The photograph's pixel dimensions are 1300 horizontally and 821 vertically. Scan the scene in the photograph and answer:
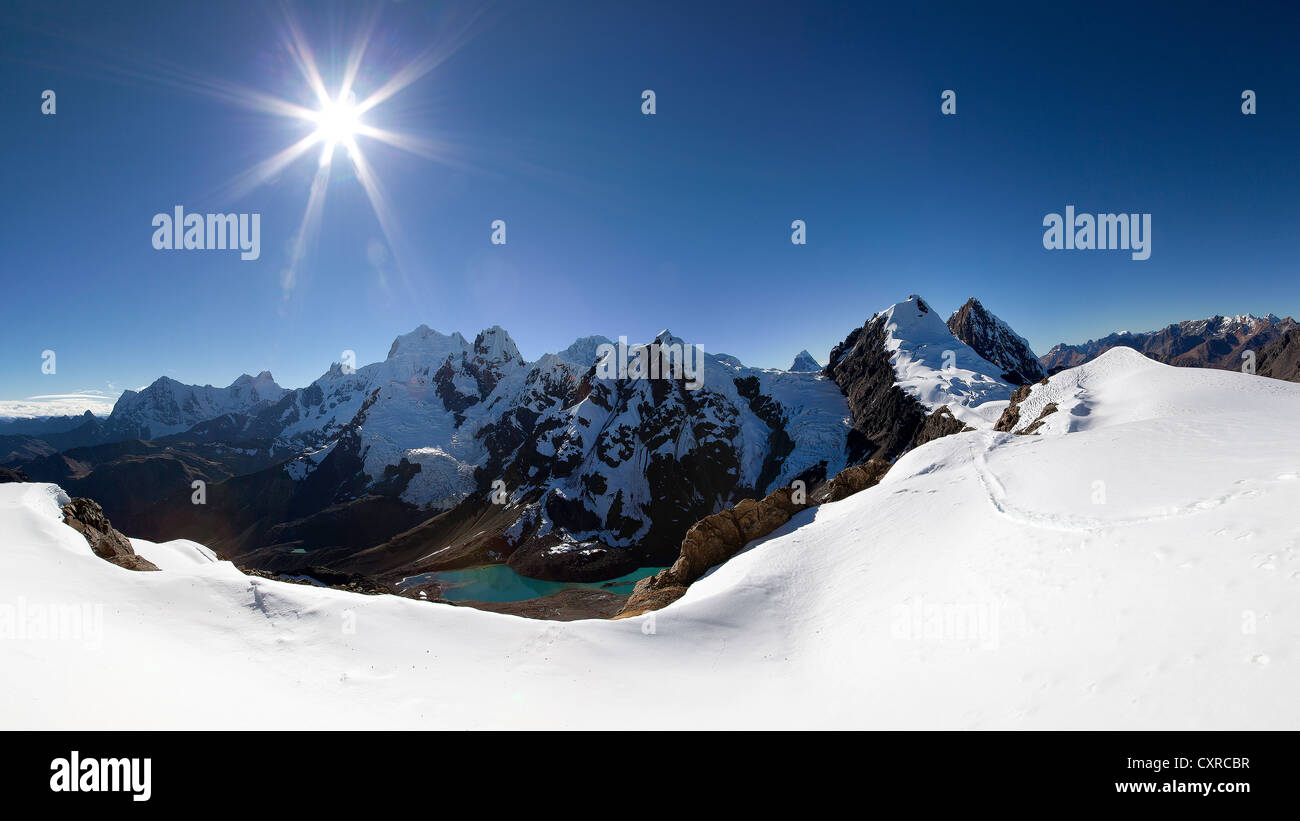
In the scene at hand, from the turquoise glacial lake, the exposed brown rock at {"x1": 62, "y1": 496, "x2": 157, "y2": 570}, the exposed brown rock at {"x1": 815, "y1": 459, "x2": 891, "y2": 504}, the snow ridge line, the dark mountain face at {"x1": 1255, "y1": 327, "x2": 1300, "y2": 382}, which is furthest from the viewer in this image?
the dark mountain face at {"x1": 1255, "y1": 327, "x2": 1300, "y2": 382}

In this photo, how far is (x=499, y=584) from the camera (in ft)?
444

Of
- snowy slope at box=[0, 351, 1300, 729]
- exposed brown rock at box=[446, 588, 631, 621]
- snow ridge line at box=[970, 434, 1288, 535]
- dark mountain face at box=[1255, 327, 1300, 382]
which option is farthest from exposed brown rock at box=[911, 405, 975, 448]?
dark mountain face at box=[1255, 327, 1300, 382]

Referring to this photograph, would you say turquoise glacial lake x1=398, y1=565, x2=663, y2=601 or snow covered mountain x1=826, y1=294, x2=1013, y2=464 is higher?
snow covered mountain x1=826, y1=294, x2=1013, y2=464

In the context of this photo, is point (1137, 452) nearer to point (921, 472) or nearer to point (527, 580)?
point (921, 472)

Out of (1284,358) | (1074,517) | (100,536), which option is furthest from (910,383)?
(1284,358)

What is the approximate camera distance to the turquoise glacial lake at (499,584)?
127 m

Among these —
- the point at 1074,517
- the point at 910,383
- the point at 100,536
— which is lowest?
the point at 100,536

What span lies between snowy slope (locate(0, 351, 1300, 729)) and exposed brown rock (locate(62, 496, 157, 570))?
0.91 meters

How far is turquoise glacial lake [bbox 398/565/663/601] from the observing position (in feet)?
415

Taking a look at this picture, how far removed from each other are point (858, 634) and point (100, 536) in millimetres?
36580

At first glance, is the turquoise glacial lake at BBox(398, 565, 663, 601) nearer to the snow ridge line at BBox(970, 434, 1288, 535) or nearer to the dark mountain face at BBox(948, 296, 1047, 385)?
the snow ridge line at BBox(970, 434, 1288, 535)

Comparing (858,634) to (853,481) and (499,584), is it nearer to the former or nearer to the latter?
(853,481)
